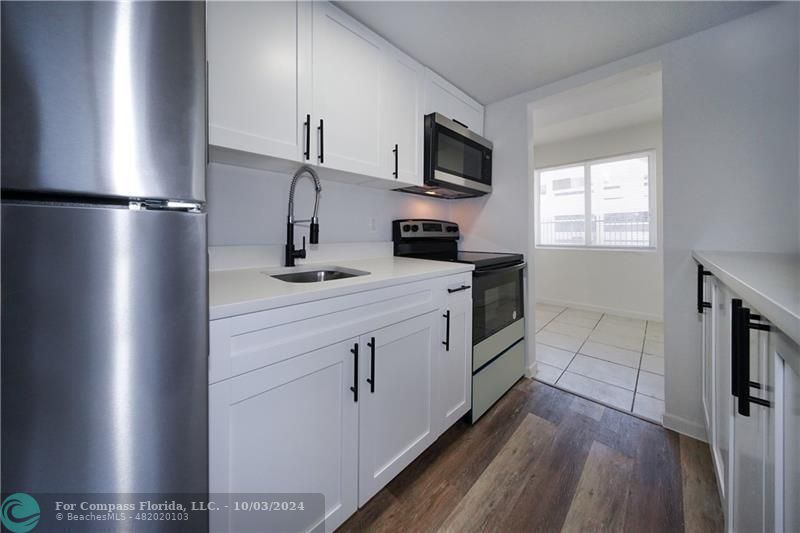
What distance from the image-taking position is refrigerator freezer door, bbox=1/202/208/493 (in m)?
0.43

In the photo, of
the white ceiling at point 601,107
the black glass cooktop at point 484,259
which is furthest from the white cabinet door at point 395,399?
the white ceiling at point 601,107

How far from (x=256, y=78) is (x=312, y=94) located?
24cm

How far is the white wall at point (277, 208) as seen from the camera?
1369 millimetres

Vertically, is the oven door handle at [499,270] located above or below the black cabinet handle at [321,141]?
below

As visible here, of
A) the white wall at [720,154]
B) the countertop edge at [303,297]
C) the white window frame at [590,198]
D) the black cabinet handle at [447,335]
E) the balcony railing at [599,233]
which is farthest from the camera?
the balcony railing at [599,233]

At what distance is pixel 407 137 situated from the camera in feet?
5.92

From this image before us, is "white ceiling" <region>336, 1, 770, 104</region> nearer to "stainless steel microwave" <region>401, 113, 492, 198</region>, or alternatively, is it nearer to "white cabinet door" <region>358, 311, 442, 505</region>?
"stainless steel microwave" <region>401, 113, 492, 198</region>

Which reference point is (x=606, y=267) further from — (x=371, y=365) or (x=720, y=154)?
(x=371, y=365)

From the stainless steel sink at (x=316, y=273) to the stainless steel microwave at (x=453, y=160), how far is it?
83 centimetres

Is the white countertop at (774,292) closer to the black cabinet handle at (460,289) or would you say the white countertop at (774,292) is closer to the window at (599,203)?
the black cabinet handle at (460,289)

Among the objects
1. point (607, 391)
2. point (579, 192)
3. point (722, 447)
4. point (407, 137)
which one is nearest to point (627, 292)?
point (579, 192)

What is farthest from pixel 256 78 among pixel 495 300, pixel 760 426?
pixel 760 426

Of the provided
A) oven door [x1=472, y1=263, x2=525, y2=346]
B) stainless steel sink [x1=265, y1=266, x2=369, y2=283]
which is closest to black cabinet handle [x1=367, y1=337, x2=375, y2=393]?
stainless steel sink [x1=265, y1=266, x2=369, y2=283]

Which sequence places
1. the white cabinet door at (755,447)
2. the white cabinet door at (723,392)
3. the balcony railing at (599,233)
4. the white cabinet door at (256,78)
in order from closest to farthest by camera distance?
1. the white cabinet door at (755,447)
2. the white cabinet door at (723,392)
3. the white cabinet door at (256,78)
4. the balcony railing at (599,233)
